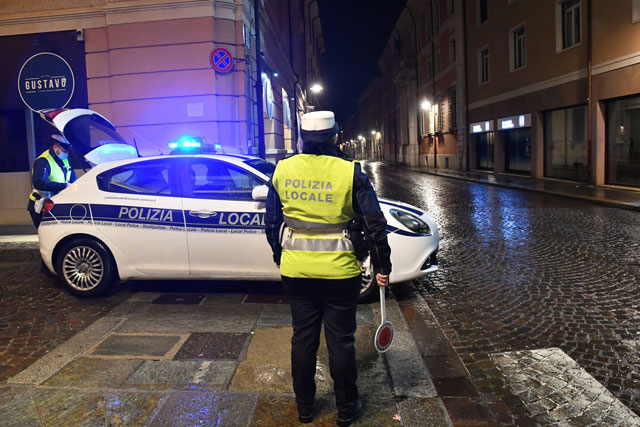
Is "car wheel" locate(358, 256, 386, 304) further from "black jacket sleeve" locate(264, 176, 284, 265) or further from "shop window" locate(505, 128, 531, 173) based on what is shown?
"shop window" locate(505, 128, 531, 173)

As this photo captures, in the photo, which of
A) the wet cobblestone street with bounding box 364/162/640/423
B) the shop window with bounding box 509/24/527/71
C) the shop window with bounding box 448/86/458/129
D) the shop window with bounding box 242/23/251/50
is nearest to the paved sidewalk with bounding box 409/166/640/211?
the wet cobblestone street with bounding box 364/162/640/423

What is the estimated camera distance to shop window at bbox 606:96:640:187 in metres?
15.3

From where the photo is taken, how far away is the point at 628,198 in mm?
13344

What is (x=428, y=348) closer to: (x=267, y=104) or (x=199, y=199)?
(x=199, y=199)

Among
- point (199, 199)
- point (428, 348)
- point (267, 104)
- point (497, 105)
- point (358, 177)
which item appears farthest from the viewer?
point (497, 105)

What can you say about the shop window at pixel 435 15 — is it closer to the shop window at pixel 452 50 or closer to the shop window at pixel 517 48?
the shop window at pixel 452 50

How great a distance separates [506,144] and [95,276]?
75.0 feet

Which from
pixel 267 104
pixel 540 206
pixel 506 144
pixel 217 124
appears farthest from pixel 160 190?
pixel 506 144

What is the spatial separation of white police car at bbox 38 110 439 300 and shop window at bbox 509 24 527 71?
1988 cm

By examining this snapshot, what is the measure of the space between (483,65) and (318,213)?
27.1 m

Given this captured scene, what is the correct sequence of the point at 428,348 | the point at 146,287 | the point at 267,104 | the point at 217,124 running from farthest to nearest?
the point at 267,104, the point at 217,124, the point at 146,287, the point at 428,348

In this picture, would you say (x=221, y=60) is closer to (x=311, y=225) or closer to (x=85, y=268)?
(x=85, y=268)

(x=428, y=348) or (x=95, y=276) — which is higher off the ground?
(x=95, y=276)

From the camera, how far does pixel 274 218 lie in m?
3.06
